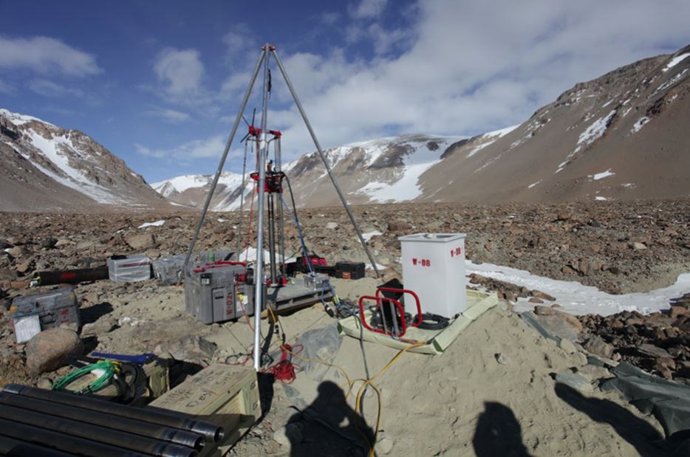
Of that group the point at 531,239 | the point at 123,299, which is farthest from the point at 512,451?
the point at 531,239

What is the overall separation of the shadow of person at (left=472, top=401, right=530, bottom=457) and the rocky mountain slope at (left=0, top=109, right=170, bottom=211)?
62099 millimetres

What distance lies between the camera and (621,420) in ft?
11.8

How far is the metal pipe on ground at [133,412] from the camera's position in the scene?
2.80 m

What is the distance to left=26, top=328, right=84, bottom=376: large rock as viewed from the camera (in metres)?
4.84

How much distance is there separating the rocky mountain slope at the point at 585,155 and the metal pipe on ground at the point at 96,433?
46.3 m

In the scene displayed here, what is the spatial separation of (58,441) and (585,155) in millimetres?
67774

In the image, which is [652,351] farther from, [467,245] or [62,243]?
[62,243]

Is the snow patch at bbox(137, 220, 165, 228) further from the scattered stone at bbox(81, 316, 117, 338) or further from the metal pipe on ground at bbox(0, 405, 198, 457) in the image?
the metal pipe on ground at bbox(0, 405, 198, 457)

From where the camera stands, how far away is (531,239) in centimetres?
1270

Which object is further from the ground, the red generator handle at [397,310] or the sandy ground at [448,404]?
the red generator handle at [397,310]

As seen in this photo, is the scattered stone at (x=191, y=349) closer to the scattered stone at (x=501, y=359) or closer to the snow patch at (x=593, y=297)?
the scattered stone at (x=501, y=359)

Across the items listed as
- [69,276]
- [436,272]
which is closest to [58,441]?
[436,272]

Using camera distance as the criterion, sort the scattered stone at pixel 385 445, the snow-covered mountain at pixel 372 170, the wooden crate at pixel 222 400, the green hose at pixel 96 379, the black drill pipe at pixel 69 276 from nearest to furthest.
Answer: the wooden crate at pixel 222 400 → the scattered stone at pixel 385 445 → the green hose at pixel 96 379 → the black drill pipe at pixel 69 276 → the snow-covered mountain at pixel 372 170

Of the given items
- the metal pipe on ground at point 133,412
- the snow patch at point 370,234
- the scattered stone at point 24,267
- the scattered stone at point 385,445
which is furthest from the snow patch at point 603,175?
the metal pipe on ground at point 133,412
